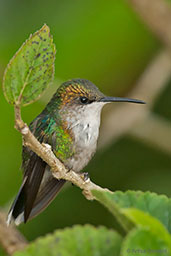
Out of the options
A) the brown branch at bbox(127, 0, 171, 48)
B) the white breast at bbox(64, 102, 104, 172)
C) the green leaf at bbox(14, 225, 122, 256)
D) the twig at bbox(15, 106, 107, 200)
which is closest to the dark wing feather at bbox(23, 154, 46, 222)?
the white breast at bbox(64, 102, 104, 172)

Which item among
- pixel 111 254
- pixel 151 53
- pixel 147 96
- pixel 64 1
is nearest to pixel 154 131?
pixel 147 96

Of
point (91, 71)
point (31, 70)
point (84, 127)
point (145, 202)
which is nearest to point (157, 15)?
point (91, 71)

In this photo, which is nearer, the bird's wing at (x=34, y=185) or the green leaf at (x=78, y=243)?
the green leaf at (x=78, y=243)

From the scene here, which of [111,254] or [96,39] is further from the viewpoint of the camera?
[96,39]

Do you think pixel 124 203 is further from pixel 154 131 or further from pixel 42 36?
pixel 154 131

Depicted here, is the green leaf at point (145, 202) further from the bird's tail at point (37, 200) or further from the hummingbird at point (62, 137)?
the bird's tail at point (37, 200)

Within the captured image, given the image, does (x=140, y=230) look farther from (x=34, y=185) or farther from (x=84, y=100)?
(x=84, y=100)

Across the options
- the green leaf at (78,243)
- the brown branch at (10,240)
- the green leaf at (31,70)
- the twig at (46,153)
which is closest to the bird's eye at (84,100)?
the twig at (46,153)
